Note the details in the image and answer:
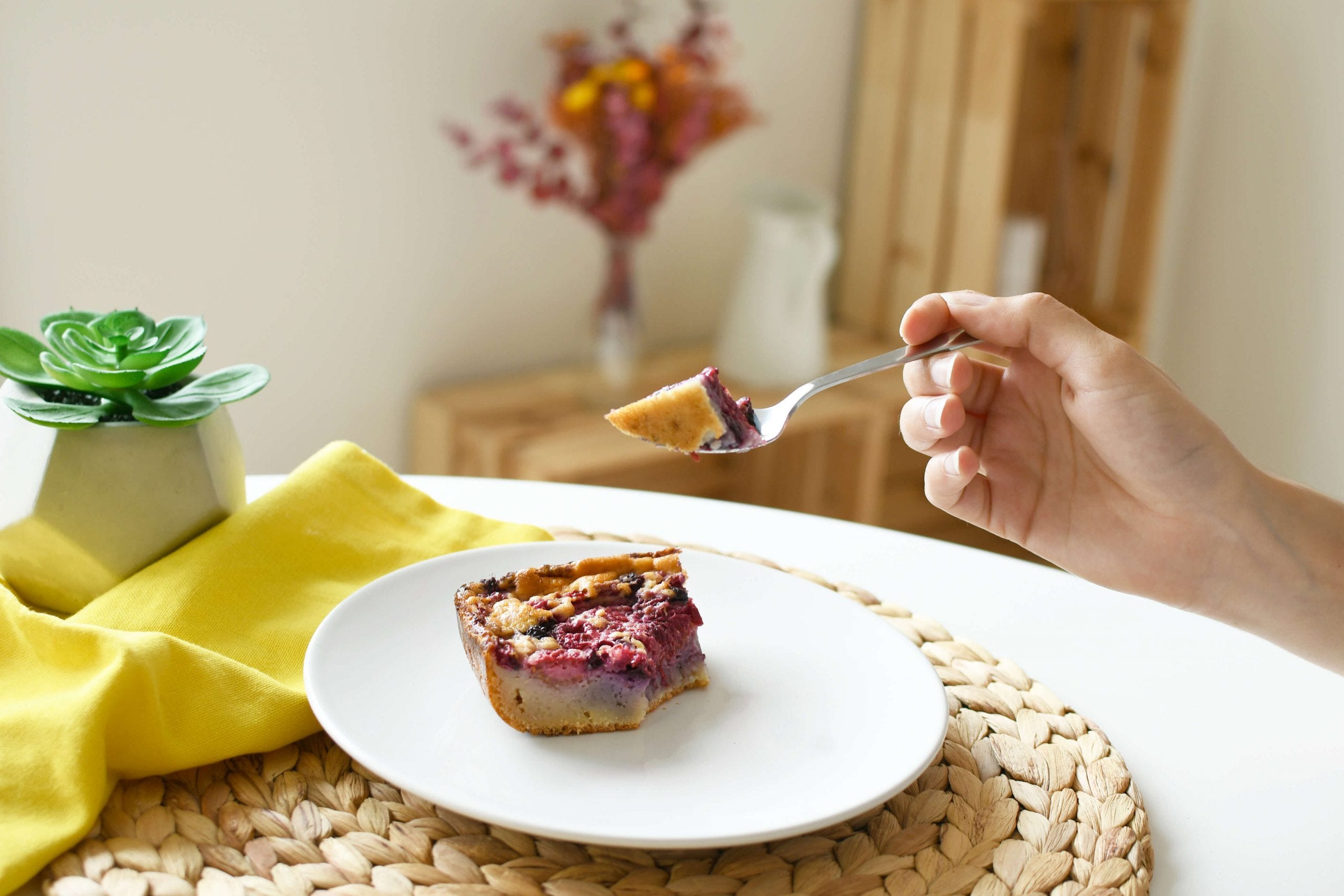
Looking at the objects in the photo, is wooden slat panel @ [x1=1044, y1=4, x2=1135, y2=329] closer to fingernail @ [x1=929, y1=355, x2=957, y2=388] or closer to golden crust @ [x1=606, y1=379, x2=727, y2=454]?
fingernail @ [x1=929, y1=355, x2=957, y2=388]

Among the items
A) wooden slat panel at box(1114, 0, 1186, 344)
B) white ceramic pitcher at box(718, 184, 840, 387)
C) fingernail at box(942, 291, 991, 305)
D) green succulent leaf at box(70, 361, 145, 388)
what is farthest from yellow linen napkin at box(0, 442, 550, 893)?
wooden slat panel at box(1114, 0, 1186, 344)

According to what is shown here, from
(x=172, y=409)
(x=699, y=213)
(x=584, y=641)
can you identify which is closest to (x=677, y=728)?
(x=584, y=641)

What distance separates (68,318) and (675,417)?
478 mm

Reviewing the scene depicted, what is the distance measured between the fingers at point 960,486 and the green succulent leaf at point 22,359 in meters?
0.68

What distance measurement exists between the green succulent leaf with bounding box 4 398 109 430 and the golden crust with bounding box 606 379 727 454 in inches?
14.7

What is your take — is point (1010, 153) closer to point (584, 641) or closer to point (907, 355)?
point (907, 355)

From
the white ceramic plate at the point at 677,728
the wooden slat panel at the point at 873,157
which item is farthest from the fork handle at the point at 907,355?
the wooden slat panel at the point at 873,157

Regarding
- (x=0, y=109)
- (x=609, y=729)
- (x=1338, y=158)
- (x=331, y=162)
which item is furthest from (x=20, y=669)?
(x=1338, y=158)

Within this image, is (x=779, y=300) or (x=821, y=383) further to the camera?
(x=779, y=300)

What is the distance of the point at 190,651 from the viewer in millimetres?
780

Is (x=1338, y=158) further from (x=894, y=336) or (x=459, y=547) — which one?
(x=459, y=547)

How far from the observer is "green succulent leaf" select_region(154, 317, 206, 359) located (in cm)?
94

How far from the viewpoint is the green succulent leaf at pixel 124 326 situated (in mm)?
927

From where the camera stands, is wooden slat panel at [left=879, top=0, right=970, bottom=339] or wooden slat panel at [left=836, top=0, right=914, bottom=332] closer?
wooden slat panel at [left=879, top=0, right=970, bottom=339]
